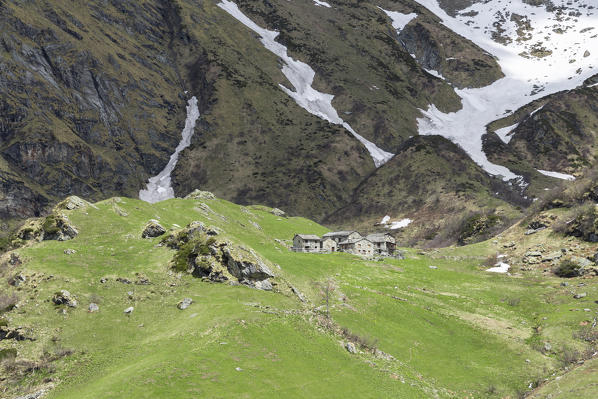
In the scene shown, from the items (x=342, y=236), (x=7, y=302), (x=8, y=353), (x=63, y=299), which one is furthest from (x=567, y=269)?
(x=7, y=302)

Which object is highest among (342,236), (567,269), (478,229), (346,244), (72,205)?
(567,269)

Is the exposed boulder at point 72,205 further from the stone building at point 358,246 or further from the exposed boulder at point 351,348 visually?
the stone building at point 358,246

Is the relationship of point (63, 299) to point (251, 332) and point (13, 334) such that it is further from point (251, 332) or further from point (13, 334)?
point (251, 332)

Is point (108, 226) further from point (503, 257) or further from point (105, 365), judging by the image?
point (503, 257)

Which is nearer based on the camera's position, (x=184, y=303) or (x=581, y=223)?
(x=184, y=303)

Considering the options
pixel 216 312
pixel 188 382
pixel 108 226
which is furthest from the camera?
pixel 108 226

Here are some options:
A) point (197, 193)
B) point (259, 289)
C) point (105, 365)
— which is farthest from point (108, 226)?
point (197, 193)

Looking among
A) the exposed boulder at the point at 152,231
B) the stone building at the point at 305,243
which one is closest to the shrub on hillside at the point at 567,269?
the stone building at the point at 305,243

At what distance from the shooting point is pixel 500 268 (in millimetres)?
96438

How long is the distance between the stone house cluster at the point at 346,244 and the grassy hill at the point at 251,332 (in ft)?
136

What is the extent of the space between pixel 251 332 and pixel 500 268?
80.7m

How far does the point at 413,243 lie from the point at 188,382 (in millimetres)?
175784

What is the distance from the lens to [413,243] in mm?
191500

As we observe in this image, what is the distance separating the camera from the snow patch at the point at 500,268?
9478cm
